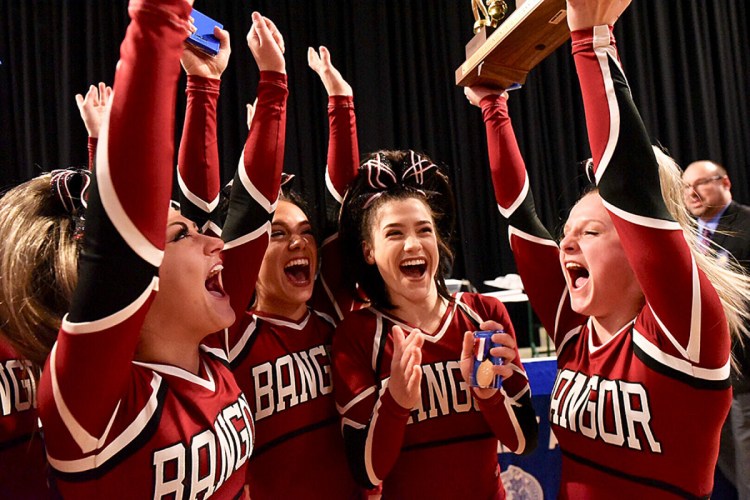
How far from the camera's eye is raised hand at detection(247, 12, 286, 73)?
1636 millimetres

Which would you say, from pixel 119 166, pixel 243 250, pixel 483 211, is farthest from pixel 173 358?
pixel 483 211

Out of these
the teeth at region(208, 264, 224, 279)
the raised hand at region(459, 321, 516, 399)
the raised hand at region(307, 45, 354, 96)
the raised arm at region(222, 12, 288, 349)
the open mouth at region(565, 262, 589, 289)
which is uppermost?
the raised hand at region(307, 45, 354, 96)

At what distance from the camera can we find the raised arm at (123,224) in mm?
867

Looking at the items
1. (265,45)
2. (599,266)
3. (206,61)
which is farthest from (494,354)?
(206,61)

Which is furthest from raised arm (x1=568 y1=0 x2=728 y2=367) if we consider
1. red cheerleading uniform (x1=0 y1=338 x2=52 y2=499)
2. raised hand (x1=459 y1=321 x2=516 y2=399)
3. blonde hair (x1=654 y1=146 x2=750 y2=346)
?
red cheerleading uniform (x1=0 y1=338 x2=52 y2=499)

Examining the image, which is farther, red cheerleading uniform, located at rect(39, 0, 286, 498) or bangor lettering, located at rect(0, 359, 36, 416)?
bangor lettering, located at rect(0, 359, 36, 416)

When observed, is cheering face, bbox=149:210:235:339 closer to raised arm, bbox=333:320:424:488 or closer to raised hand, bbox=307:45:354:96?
raised arm, bbox=333:320:424:488

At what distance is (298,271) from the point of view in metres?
1.84

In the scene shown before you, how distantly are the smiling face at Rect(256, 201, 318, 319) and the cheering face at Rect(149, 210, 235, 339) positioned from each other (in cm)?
44

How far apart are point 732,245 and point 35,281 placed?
10.6 feet

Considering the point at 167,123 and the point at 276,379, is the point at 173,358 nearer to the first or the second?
the point at 276,379

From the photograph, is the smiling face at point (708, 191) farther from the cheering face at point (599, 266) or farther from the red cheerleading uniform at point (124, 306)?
the red cheerleading uniform at point (124, 306)

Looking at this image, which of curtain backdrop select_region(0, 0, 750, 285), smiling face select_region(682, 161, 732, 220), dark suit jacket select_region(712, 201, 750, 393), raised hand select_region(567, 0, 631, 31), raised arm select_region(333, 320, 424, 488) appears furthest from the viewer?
curtain backdrop select_region(0, 0, 750, 285)

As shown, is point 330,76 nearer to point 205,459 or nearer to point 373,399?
point 373,399
